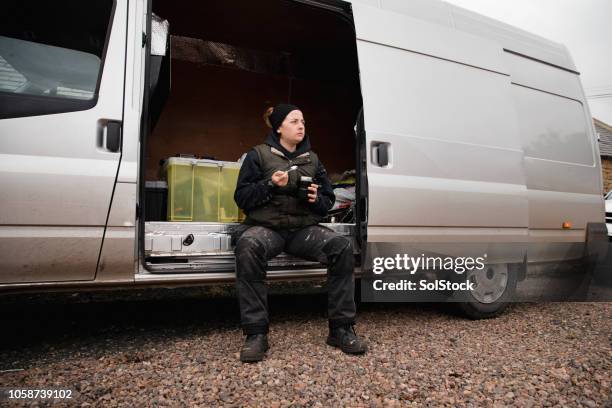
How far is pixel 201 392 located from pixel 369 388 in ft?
2.59

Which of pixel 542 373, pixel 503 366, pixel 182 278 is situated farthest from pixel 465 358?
pixel 182 278

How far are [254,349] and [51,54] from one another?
6.43 feet

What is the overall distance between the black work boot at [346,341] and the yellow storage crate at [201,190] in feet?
4.19

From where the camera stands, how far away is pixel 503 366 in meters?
2.27

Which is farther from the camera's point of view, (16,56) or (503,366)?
(503,366)

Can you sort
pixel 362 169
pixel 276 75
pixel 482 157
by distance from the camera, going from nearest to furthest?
pixel 362 169, pixel 482 157, pixel 276 75

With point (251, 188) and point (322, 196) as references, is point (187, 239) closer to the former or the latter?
point (251, 188)

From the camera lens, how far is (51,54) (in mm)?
2186

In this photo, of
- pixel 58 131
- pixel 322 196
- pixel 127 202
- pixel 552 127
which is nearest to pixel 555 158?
pixel 552 127

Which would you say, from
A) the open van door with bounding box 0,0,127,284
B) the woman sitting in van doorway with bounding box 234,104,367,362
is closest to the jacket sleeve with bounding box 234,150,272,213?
the woman sitting in van doorway with bounding box 234,104,367,362

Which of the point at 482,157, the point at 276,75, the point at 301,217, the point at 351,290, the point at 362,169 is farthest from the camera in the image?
the point at 276,75

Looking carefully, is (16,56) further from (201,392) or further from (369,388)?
(369,388)

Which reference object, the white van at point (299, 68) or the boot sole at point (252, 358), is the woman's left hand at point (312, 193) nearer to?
the white van at point (299, 68)

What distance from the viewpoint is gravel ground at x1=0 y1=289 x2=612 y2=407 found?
1854 millimetres
